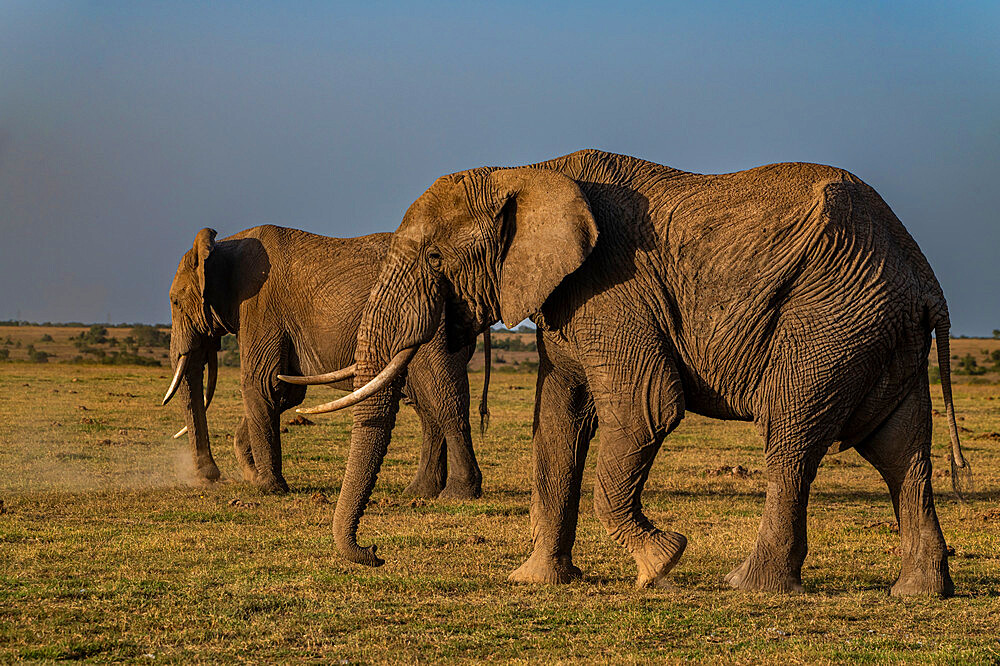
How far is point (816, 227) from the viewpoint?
7.76 meters

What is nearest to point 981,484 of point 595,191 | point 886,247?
point 886,247

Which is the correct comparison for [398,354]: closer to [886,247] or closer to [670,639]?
[670,639]

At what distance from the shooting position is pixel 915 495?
8172mm

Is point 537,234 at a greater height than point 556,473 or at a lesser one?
greater

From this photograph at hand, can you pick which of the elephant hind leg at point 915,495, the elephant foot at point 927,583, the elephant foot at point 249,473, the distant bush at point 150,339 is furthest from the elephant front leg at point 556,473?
the distant bush at point 150,339

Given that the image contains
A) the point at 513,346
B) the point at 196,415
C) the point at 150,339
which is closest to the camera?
the point at 196,415

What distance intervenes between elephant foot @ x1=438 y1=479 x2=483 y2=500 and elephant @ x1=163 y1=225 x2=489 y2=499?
11 millimetres

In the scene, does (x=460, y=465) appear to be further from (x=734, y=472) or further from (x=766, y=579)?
(x=766, y=579)

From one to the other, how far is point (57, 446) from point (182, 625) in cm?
1112

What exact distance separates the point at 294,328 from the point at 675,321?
6.66m

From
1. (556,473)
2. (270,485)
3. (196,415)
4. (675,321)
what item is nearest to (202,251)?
(196,415)

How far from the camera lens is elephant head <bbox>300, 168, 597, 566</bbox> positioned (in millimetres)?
7715

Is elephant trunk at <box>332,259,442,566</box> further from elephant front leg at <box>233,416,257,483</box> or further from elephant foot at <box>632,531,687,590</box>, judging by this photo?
elephant front leg at <box>233,416,257,483</box>

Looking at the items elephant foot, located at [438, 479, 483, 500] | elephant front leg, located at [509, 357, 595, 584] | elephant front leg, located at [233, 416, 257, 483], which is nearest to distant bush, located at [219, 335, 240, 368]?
elephant front leg, located at [233, 416, 257, 483]
